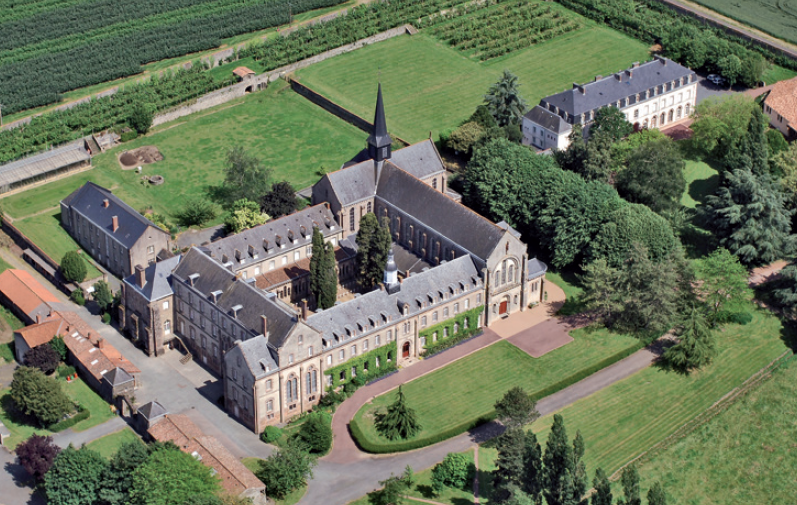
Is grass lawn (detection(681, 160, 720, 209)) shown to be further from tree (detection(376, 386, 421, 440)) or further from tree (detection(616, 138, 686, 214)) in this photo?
tree (detection(376, 386, 421, 440))

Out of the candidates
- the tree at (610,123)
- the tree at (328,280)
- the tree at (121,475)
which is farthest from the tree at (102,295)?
the tree at (610,123)

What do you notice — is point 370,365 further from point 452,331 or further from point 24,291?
point 24,291

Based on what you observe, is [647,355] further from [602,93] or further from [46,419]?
[46,419]

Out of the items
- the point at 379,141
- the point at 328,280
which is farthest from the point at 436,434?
the point at 379,141

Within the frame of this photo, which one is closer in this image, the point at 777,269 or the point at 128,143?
the point at 777,269

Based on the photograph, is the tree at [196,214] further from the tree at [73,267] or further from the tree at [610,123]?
the tree at [610,123]

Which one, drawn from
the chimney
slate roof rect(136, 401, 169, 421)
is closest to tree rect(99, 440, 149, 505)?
slate roof rect(136, 401, 169, 421)

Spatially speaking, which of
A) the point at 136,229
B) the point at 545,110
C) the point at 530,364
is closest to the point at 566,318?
the point at 530,364
